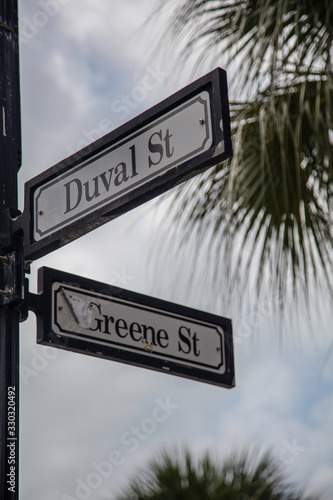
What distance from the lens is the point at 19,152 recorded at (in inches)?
91.9

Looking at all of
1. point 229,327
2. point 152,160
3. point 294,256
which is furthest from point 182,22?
point 152,160

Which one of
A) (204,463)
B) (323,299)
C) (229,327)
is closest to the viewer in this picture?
(229,327)

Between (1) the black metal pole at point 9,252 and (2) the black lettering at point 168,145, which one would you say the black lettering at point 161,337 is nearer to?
(1) the black metal pole at point 9,252

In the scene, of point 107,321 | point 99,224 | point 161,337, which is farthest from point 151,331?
point 99,224

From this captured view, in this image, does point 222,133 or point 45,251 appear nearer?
point 222,133

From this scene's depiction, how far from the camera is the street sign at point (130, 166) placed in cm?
192

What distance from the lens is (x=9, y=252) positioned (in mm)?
2176

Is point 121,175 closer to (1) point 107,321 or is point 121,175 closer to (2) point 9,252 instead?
(2) point 9,252

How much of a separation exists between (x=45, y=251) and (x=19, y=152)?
13.3 inches

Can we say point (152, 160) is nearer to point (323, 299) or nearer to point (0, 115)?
point (0, 115)

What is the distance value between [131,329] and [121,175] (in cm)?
53

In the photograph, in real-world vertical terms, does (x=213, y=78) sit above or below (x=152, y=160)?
above

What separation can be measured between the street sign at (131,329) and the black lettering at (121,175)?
0.35 meters

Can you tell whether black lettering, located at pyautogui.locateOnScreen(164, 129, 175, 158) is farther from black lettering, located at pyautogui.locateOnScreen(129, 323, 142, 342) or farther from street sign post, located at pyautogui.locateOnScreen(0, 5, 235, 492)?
black lettering, located at pyautogui.locateOnScreen(129, 323, 142, 342)
